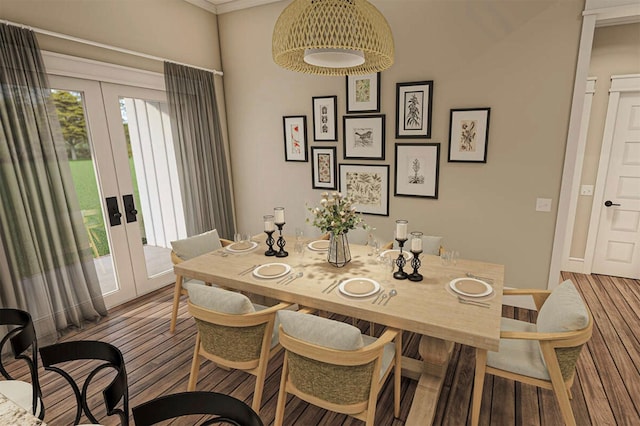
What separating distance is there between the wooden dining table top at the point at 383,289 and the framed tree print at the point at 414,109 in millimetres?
1403

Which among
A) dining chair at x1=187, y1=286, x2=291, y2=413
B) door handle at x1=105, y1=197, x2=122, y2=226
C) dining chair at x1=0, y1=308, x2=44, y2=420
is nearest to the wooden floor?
dining chair at x1=187, y1=286, x2=291, y2=413

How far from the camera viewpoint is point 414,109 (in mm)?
3451

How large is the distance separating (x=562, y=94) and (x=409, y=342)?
2.50m

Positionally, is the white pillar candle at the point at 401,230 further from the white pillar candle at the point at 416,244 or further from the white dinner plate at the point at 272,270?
the white dinner plate at the point at 272,270

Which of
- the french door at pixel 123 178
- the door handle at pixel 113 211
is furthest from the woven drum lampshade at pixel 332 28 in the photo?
the door handle at pixel 113 211

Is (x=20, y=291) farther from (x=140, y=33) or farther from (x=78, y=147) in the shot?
(x=140, y=33)

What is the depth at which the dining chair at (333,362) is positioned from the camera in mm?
1575

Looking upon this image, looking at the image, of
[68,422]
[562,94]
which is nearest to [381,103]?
[562,94]

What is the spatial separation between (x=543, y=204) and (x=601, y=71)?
1.83 metres

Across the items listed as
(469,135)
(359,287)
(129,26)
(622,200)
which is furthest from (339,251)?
(622,200)

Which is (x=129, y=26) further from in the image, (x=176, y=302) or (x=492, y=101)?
(x=492, y=101)

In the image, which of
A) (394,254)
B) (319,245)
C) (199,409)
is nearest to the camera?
(199,409)

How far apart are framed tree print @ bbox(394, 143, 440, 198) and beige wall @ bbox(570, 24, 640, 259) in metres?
1.94

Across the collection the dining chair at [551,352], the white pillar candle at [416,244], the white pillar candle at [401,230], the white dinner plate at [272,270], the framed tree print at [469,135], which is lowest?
the dining chair at [551,352]
